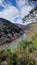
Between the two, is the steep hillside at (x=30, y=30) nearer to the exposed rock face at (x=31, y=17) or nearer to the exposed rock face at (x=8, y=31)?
the exposed rock face at (x=8, y=31)

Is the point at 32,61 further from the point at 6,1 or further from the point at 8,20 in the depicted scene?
the point at 6,1

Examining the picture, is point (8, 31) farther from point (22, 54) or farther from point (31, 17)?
point (31, 17)

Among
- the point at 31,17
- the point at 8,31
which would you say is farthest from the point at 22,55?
the point at 31,17

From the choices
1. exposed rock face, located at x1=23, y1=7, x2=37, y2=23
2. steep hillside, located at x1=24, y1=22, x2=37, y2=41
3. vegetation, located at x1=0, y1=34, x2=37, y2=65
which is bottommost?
vegetation, located at x1=0, y1=34, x2=37, y2=65

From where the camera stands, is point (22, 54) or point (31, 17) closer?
point (22, 54)

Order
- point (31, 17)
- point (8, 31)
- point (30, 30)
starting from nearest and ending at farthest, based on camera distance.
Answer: point (8, 31) → point (30, 30) → point (31, 17)

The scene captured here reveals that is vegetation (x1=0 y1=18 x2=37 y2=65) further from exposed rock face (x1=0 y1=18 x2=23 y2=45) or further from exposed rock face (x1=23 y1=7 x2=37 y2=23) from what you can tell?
exposed rock face (x1=23 y1=7 x2=37 y2=23)

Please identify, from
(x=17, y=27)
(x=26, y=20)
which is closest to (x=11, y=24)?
(x=17, y=27)

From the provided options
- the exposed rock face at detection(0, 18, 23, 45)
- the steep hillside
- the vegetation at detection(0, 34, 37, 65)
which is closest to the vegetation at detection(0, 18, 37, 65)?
the vegetation at detection(0, 34, 37, 65)
